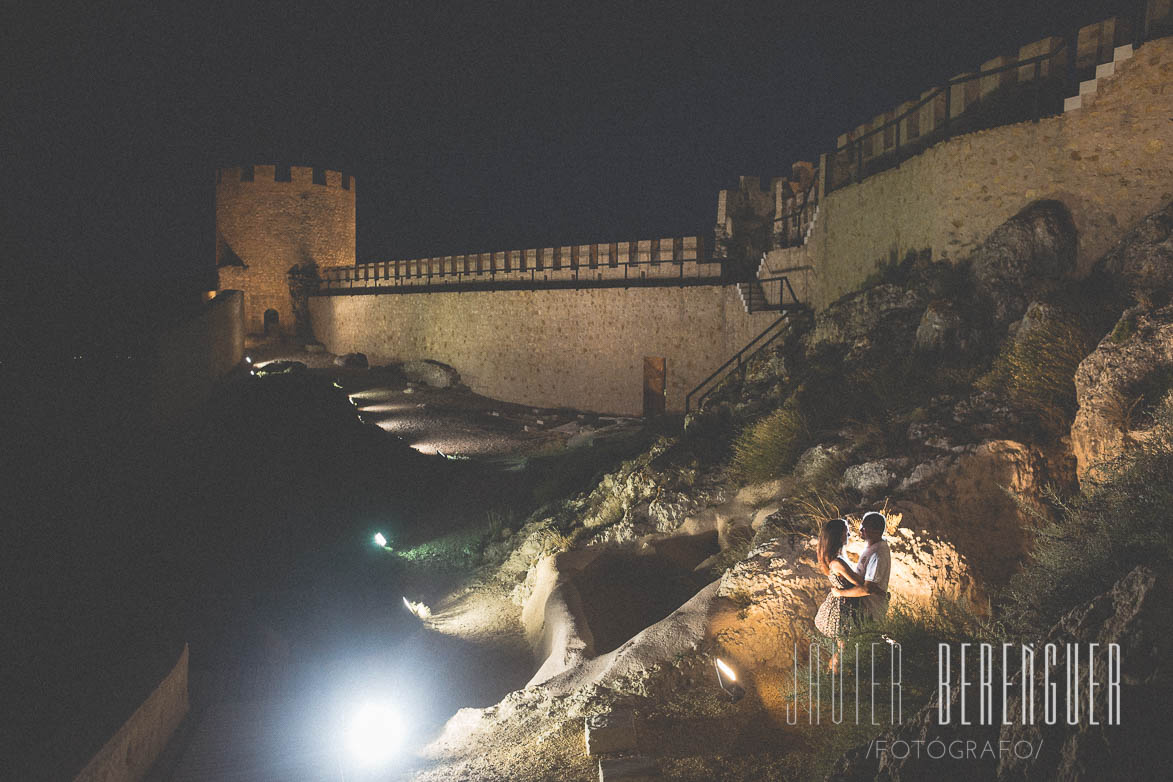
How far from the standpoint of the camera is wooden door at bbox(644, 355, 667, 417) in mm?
18531

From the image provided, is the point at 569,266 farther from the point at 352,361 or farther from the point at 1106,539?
the point at 1106,539

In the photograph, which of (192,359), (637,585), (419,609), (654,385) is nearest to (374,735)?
(637,585)

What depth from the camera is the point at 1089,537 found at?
12.1 feet

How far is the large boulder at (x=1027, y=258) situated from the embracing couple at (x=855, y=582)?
499 centimetres

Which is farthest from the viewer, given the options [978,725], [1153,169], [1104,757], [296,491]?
[296,491]

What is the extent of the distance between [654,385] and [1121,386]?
14.0m

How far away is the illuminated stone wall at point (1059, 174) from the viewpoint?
7262mm

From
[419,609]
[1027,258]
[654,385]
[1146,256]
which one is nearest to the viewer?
[1146,256]

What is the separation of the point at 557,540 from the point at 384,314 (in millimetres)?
21895

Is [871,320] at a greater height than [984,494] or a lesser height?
greater

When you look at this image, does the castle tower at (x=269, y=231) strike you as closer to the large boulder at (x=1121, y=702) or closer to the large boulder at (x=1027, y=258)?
the large boulder at (x=1027, y=258)

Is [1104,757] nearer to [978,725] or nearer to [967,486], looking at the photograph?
[978,725]

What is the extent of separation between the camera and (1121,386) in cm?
495

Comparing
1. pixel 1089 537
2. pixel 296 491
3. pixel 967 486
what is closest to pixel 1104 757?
pixel 1089 537
